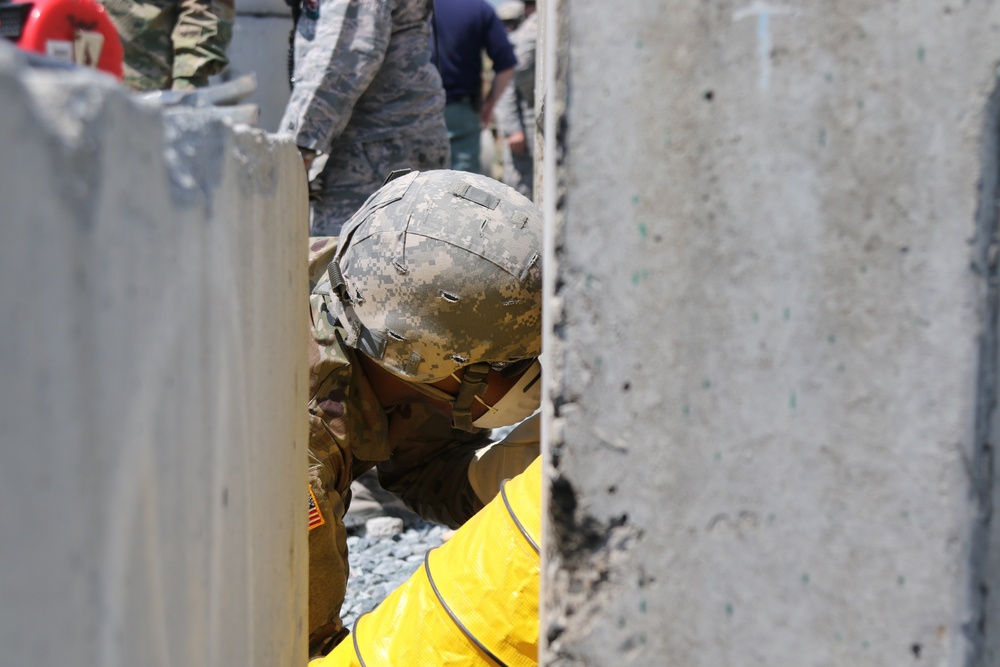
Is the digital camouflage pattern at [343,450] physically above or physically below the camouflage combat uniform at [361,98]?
below

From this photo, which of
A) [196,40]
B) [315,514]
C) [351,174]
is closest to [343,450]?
[315,514]

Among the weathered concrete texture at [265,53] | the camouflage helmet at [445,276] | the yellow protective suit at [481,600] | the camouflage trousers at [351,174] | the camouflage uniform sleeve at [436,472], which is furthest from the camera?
the weathered concrete texture at [265,53]

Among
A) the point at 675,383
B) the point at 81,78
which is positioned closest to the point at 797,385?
the point at 675,383

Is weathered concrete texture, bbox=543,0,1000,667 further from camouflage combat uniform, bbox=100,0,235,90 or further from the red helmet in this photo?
camouflage combat uniform, bbox=100,0,235,90

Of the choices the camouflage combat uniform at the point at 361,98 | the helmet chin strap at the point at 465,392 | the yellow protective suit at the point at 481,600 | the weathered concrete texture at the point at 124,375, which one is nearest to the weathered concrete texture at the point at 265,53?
the camouflage combat uniform at the point at 361,98

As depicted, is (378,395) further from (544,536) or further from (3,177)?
(3,177)

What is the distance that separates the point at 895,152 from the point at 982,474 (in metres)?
0.32

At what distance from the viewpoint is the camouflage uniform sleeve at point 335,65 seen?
12.5ft

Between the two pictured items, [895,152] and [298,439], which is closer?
[895,152]

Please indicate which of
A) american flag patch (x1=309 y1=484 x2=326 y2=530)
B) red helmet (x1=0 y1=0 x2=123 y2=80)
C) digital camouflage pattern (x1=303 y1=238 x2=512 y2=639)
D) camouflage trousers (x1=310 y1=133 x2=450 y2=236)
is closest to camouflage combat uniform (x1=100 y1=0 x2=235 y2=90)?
camouflage trousers (x1=310 y1=133 x2=450 y2=236)

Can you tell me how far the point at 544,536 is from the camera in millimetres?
1043

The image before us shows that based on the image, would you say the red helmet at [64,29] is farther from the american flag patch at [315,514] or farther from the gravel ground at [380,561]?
the gravel ground at [380,561]

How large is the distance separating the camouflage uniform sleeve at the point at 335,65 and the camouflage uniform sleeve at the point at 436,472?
1.33m

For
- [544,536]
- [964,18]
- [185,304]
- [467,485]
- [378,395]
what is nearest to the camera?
[185,304]
